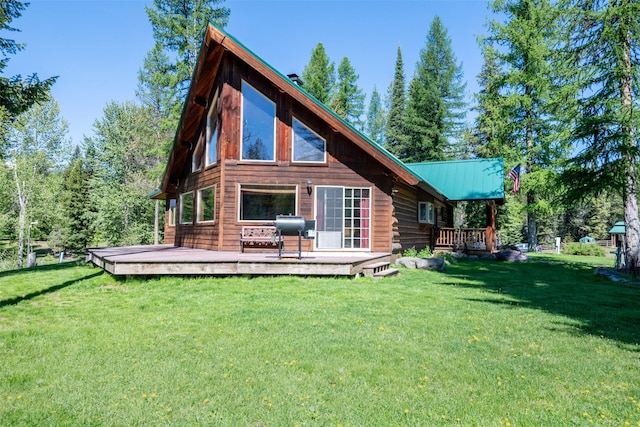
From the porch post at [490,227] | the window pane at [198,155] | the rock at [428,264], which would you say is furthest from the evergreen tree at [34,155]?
the porch post at [490,227]

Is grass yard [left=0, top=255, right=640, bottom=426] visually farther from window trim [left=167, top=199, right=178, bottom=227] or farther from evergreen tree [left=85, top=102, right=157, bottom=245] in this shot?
evergreen tree [left=85, top=102, right=157, bottom=245]

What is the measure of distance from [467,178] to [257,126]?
433 inches

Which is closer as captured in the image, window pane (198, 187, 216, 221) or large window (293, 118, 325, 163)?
large window (293, 118, 325, 163)

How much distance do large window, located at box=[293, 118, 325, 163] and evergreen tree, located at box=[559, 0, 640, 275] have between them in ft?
26.4

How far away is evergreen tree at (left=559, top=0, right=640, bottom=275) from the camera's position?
1145cm

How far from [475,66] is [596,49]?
20.8 m

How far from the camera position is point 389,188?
11758 millimetres

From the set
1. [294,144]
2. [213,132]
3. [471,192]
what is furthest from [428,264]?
[213,132]

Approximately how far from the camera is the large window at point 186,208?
1506 cm

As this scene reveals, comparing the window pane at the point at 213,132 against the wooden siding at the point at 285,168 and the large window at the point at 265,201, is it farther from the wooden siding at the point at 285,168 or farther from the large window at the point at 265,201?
the large window at the point at 265,201

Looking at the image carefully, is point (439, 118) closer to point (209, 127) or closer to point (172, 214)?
point (172, 214)

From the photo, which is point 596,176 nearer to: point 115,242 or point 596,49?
point 596,49

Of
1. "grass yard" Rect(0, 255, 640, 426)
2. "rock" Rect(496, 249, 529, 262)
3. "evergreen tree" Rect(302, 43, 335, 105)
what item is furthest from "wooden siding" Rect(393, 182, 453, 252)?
"evergreen tree" Rect(302, 43, 335, 105)

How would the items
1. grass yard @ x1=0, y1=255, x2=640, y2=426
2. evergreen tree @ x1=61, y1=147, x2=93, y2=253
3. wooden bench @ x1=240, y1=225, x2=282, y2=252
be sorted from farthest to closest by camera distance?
evergreen tree @ x1=61, y1=147, x2=93, y2=253
wooden bench @ x1=240, y1=225, x2=282, y2=252
grass yard @ x1=0, y1=255, x2=640, y2=426
